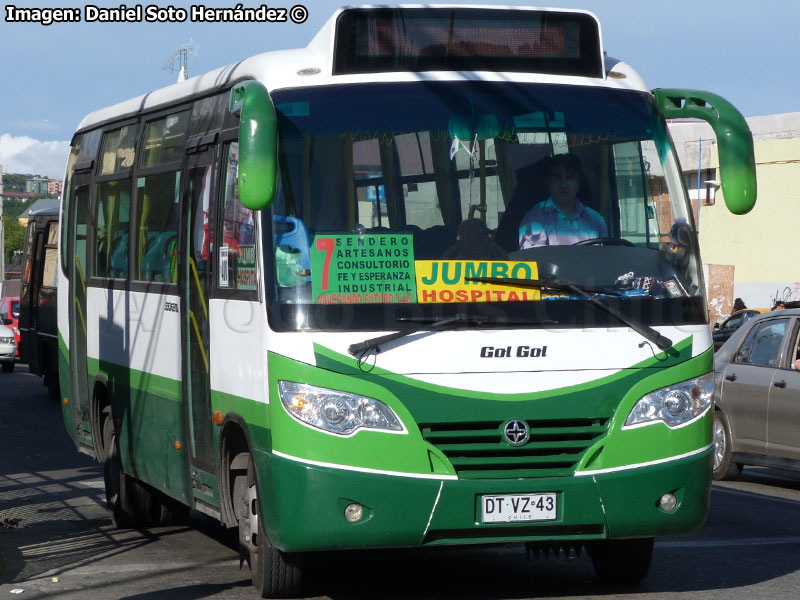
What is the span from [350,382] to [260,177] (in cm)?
104

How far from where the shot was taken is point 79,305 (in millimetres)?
11312

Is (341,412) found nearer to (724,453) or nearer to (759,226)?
(724,453)

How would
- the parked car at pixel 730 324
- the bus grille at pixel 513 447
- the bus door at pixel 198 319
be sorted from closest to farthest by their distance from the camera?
the bus grille at pixel 513 447 → the bus door at pixel 198 319 → the parked car at pixel 730 324

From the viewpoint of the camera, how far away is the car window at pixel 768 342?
1276cm

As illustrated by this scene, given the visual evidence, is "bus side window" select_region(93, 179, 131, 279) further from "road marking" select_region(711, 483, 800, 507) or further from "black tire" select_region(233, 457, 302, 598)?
"road marking" select_region(711, 483, 800, 507)

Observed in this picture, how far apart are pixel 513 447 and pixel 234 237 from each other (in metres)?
1.90

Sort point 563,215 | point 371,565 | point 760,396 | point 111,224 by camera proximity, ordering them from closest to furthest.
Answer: point 563,215 → point 371,565 → point 111,224 → point 760,396

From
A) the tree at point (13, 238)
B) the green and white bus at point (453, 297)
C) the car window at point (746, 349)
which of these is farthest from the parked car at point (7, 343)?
the tree at point (13, 238)

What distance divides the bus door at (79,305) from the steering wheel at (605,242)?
5255mm

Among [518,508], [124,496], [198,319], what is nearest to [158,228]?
[198,319]

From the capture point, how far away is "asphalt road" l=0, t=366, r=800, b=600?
7.71 metres

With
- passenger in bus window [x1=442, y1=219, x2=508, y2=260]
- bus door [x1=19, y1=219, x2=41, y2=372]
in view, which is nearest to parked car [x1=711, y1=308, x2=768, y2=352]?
bus door [x1=19, y1=219, x2=41, y2=372]

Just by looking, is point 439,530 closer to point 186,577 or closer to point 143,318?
point 186,577

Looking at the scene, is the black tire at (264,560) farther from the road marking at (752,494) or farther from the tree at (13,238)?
the tree at (13,238)
